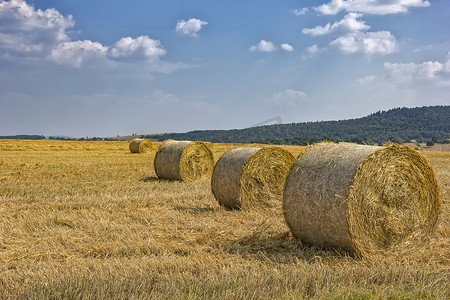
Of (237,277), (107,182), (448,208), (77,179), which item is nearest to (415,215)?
(448,208)

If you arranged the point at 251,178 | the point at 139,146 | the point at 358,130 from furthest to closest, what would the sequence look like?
the point at 358,130
the point at 139,146
the point at 251,178

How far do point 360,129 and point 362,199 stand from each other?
7116 centimetres

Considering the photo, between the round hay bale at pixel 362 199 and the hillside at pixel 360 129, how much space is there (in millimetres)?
55133

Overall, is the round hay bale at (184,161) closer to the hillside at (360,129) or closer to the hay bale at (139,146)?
the hay bale at (139,146)

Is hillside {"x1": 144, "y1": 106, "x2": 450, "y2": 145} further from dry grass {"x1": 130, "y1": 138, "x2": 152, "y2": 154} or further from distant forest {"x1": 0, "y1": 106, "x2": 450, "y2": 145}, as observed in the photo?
dry grass {"x1": 130, "y1": 138, "x2": 152, "y2": 154}

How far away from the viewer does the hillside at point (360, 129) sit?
68938 millimetres

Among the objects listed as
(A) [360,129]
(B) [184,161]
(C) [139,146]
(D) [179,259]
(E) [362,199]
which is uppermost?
(A) [360,129]

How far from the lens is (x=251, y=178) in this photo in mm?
9508

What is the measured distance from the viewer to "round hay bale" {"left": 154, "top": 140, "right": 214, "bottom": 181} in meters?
15.1

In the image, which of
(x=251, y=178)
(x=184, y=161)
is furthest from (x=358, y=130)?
(x=251, y=178)

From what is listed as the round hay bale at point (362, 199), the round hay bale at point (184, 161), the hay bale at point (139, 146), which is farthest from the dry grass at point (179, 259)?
the hay bale at point (139, 146)

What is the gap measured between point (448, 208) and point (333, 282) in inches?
230

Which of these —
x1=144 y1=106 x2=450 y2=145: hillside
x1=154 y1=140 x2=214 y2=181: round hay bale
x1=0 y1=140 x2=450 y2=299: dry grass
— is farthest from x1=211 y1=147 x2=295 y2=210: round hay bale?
x1=144 y1=106 x2=450 y2=145: hillside

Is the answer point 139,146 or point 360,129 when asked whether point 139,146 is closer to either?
point 139,146
